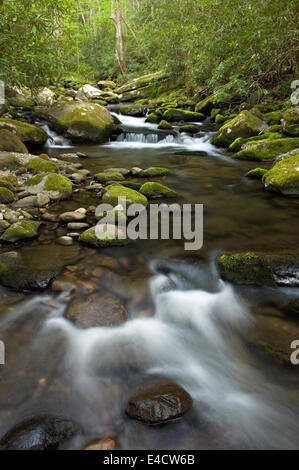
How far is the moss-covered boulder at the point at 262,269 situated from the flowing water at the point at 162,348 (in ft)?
0.34

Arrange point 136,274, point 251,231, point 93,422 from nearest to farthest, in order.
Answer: point 93,422, point 136,274, point 251,231

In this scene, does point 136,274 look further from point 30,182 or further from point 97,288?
Answer: point 30,182

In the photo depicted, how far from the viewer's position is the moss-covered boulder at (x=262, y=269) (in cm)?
297

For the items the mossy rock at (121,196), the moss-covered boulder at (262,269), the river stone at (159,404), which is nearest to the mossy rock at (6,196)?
the mossy rock at (121,196)

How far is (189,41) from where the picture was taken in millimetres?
12633

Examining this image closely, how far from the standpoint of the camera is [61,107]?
10.6 metres

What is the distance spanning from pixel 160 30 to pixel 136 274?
1666cm

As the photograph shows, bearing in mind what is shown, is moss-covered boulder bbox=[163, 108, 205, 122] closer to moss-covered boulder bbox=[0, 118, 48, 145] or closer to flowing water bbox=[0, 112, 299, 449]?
moss-covered boulder bbox=[0, 118, 48, 145]

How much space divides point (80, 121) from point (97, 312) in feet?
30.0

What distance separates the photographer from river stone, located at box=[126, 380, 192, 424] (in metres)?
1.73

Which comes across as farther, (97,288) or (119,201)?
(119,201)

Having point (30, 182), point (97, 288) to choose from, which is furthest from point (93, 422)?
point (30, 182)

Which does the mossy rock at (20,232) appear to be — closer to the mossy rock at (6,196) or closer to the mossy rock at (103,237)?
the mossy rock at (103,237)
